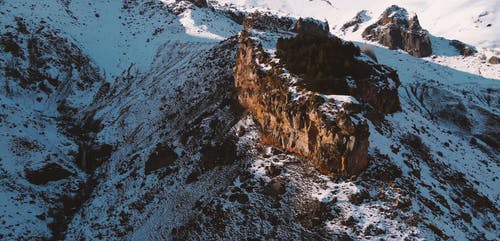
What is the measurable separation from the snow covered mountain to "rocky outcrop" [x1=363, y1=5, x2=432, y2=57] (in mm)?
28194

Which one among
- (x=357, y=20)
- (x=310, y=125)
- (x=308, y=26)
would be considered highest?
(x=357, y=20)

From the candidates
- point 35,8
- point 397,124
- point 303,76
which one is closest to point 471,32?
point 397,124

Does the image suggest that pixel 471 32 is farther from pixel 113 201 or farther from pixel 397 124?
pixel 113 201

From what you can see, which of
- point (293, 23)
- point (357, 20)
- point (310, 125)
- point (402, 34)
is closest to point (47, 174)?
point (310, 125)

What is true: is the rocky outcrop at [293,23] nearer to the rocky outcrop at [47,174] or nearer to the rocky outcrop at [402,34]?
the rocky outcrop at [402,34]

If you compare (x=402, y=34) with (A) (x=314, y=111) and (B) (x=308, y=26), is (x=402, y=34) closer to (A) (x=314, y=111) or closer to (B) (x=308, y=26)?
(B) (x=308, y=26)

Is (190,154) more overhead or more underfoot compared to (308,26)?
more underfoot

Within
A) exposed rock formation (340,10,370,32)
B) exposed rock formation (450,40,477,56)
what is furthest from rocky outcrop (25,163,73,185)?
exposed rock formation (340,10,370,32)

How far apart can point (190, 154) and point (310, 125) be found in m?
10.2

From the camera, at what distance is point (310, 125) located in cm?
2291

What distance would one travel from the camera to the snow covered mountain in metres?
20.7

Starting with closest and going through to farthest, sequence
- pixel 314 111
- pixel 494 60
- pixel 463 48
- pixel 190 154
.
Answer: pixel 314 111, pixel 190 154, pixel 494 60, pixel 463 48

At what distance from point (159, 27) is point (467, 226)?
173ft

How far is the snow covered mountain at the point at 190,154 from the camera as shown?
20734 mm
